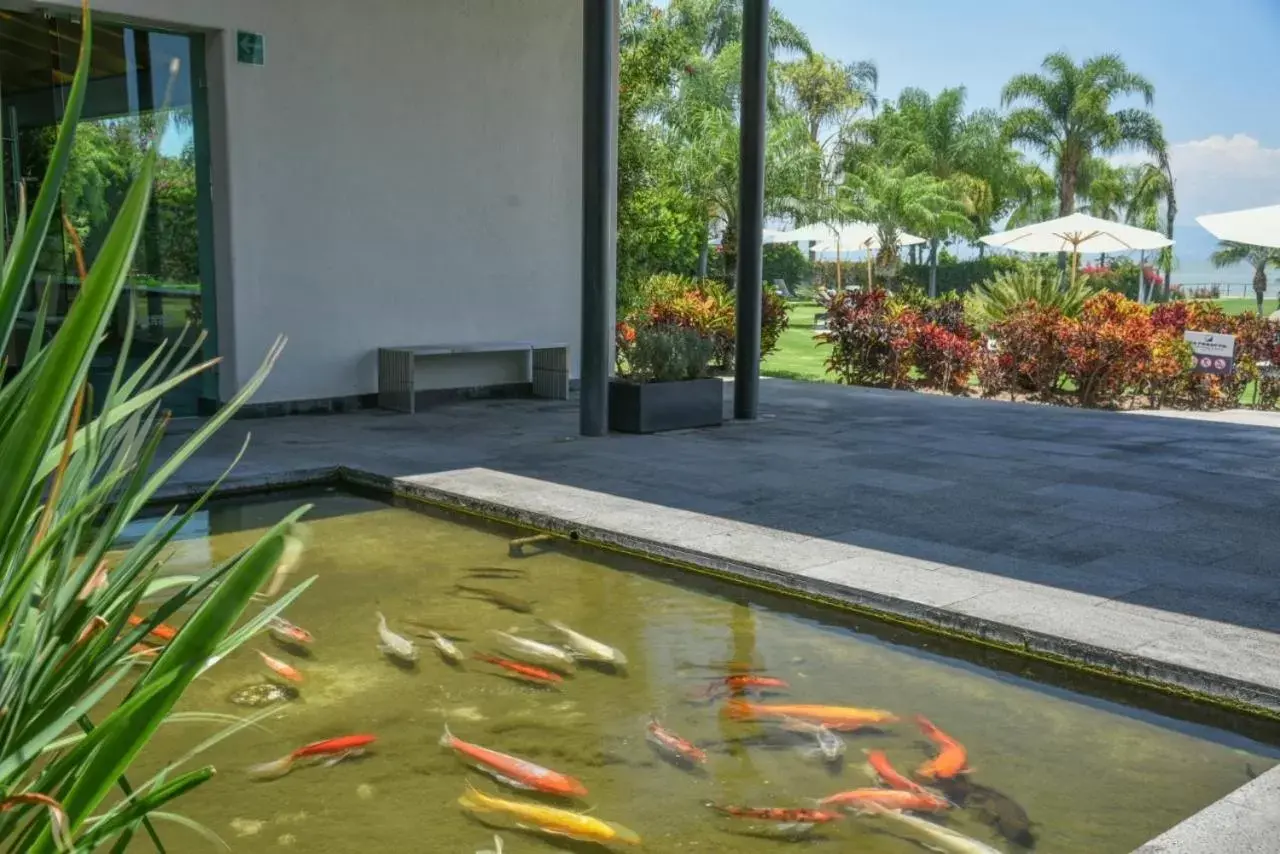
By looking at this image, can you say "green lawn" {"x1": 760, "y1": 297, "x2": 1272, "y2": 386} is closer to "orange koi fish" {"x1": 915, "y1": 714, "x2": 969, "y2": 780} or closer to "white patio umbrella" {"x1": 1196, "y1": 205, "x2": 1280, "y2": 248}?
"white patio umbrella" {"x1": 1196, "y1": 205, "x2": 1280, "y2": 248}

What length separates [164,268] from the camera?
953 centimetres

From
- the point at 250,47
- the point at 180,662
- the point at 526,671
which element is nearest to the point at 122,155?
the point at 250,47

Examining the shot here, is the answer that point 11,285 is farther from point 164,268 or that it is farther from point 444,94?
point 444,94

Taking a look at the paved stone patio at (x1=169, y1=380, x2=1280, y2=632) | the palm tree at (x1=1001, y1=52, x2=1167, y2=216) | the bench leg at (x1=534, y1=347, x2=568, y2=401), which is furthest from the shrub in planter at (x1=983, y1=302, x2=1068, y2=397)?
the palm tree at (x1=1001, y1=52, x2=1167, y2=216)

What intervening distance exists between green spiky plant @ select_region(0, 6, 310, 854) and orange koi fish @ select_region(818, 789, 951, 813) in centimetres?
224

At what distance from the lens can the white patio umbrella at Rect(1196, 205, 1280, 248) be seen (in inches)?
548

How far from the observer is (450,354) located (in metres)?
10.9

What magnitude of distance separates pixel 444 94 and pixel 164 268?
2.95 m

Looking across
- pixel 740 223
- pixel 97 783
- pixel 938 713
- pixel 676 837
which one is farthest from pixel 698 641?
pixel 740 223

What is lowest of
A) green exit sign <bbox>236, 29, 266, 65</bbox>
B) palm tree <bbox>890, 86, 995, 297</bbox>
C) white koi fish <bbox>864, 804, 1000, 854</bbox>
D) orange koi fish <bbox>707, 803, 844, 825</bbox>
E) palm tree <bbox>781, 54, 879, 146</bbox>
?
orange koi fish <bbox>707, 803, 844, 825</bbox>

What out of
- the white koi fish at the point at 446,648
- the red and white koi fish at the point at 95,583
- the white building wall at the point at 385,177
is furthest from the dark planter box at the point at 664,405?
the red and white koi fish at the point at 95,583

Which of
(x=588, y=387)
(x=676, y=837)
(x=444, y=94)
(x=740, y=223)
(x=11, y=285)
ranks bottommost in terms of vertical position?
(x=676, y=837)

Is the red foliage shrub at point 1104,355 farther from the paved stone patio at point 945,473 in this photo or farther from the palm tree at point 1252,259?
the palm tree at point 1252,259

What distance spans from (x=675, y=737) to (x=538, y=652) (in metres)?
0.87
